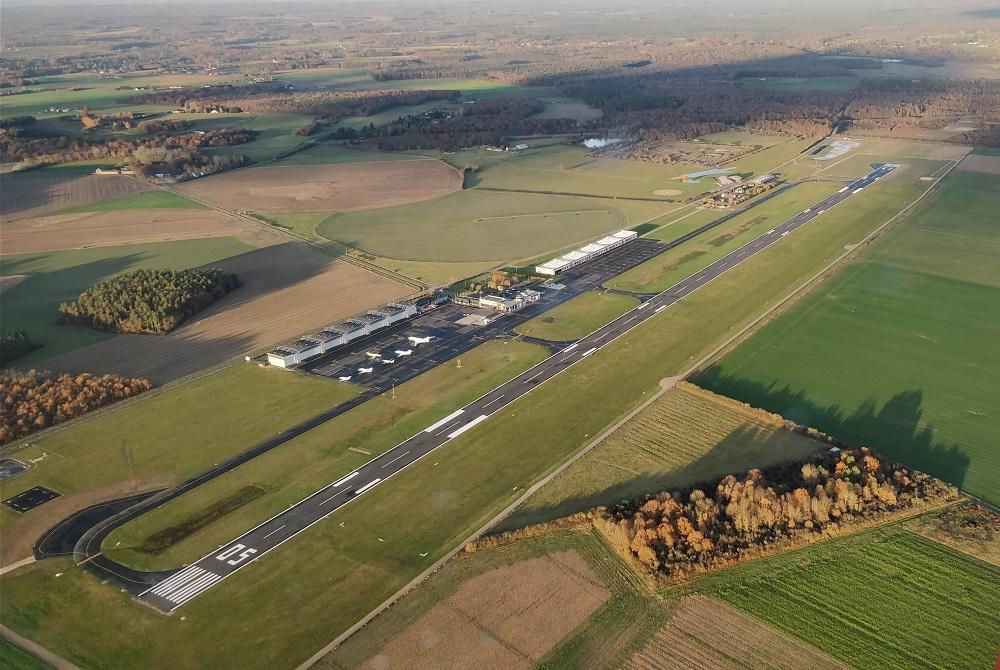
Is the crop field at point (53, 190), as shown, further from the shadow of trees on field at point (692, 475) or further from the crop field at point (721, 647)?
the crop field at point (721, 647)

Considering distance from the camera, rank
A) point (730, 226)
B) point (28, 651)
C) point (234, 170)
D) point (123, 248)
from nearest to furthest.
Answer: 1. point (28, 651)
2. point (123, 248)
3. point (730, 226)
4. point (234, 170)

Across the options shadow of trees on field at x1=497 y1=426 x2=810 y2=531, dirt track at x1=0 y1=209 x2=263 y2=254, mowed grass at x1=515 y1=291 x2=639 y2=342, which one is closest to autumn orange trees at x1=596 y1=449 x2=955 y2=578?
shadow of trees on field at x1=497 y1=426 x2=810 y2=531

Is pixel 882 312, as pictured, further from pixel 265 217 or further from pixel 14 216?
pixel 14 216

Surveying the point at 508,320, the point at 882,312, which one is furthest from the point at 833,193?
the point at 508,320

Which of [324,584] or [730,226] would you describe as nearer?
[324,584]

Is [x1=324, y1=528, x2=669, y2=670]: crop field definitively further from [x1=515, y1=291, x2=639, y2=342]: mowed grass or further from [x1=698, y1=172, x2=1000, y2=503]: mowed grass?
[x1=515, y1=291, x2=639, y2=342]: mowed grass
